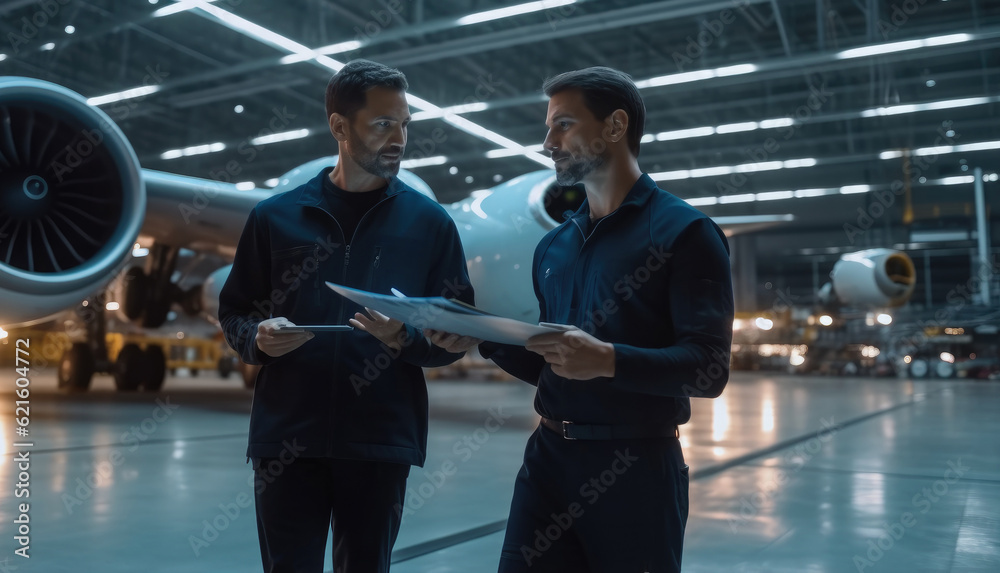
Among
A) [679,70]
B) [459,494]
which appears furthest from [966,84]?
[459,494]

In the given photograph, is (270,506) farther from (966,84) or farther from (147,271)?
(966,84)

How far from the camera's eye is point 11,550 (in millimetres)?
3121

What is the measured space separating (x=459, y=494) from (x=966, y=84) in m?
19.5

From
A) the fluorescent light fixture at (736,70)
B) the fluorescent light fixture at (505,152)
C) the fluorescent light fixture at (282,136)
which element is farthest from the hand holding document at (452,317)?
the fluorescent light fixture at (505,152)

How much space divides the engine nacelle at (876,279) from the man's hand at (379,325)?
14474 mm

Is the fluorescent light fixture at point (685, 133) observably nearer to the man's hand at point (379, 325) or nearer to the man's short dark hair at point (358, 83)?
the man's short dark hair at point (358, 83)

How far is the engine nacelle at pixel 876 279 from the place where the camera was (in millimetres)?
14383
